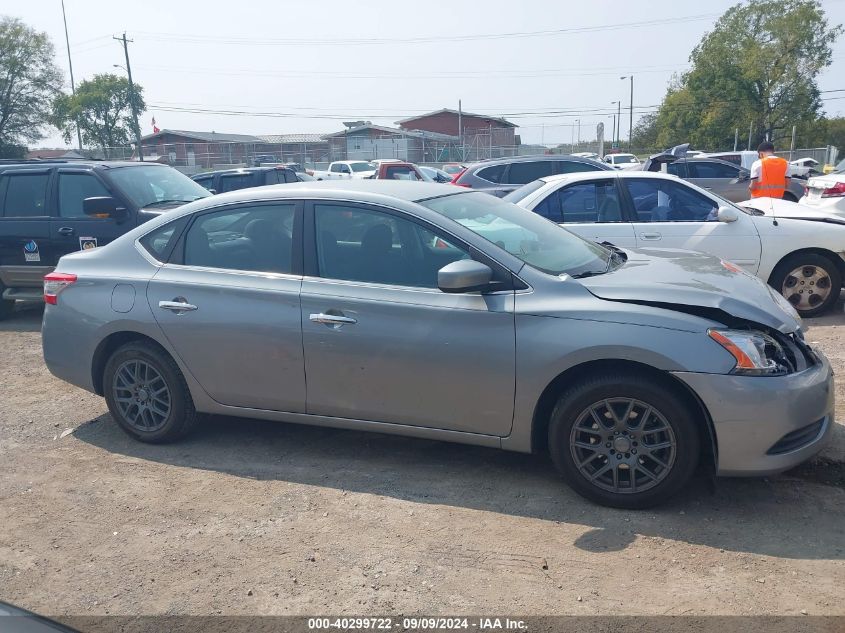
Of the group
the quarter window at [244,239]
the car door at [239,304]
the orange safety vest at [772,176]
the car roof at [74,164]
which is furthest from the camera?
the orange safety vest at [772,176]

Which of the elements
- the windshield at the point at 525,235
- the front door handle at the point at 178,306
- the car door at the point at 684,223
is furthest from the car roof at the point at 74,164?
the car door at the point at 684,223

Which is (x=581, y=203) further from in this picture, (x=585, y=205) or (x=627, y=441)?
(x=627, y=441)

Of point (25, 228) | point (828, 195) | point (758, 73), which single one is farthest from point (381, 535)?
point (758, 73)

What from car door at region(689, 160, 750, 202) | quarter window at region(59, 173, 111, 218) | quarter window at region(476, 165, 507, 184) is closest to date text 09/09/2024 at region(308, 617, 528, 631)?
quarter window at region(59, 173, 111, 218)

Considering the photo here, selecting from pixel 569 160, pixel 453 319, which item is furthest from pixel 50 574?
pixel 569 160

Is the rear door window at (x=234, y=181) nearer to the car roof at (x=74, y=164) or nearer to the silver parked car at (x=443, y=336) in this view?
the car roof at (x=74, y=164)

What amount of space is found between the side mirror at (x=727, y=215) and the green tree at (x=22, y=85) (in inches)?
2340

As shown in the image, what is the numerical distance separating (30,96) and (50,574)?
63.2 metres

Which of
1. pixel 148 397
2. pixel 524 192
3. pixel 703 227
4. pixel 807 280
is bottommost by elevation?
pixel 148 397

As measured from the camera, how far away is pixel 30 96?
57469 mm

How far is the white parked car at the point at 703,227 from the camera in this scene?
7527mm

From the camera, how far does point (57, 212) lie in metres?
8.98

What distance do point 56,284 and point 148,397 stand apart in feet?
3.57

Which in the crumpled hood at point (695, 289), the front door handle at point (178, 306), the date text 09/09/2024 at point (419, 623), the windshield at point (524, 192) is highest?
the windshield at point (524, 192)
